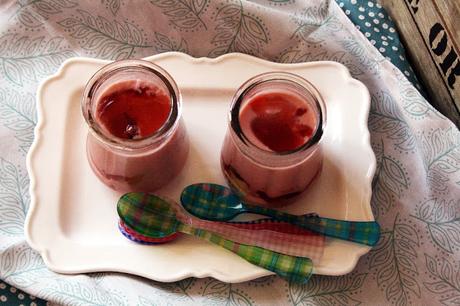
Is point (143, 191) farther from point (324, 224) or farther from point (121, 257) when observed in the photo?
point (324, 224)

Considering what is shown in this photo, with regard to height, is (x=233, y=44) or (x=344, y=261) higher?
(x=233, y=44)

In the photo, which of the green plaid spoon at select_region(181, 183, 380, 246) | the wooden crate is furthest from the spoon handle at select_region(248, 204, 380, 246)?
the wooden crate

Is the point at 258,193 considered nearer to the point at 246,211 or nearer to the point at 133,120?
the point at 246,211

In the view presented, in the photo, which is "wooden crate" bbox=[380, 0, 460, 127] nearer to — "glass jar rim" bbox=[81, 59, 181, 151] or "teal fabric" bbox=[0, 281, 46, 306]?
"glass jar rim" bbox=[81, 59, 181, 151]

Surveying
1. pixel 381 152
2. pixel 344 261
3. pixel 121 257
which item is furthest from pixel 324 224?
pixel 121 257

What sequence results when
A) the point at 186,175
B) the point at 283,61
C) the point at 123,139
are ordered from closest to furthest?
the point at 123,139 → the point at 186,175 → the point at 283,61

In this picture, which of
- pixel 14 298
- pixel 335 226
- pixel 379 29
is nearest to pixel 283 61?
pixel 379 29
